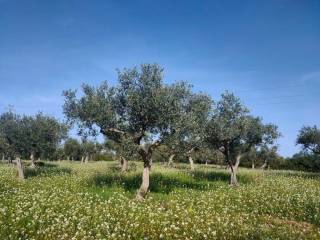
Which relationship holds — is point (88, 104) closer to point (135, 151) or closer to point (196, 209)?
point (135, 151)

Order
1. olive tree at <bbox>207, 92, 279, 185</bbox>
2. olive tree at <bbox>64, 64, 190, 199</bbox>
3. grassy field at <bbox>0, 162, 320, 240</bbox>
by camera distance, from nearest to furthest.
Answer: grassy field at <bbox>0, 162, 320, 240</bbox> → olive tree at <bbox>64, 64, 190, 199</bbox> → olive tree at <bbox>207, 92, 279, 185</bbox>

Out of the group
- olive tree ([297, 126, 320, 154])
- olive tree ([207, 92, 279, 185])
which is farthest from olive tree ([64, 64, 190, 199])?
olive tree ([297, 126, 320, 154])

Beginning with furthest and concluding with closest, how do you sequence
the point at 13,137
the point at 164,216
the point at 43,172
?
the point at 43,172 → the point at 13,137 → the point at 164,216

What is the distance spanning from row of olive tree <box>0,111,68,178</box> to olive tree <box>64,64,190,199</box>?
12.1 metres

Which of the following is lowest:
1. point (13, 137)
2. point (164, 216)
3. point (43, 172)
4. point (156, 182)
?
point (164, 216)

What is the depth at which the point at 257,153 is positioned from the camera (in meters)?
81.7

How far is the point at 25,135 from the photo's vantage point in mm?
38438

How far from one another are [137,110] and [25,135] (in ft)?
53.8

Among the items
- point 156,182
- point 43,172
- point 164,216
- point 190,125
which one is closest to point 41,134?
point 43,172

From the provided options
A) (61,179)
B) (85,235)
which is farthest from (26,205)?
(61,179)

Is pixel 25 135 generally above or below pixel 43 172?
above

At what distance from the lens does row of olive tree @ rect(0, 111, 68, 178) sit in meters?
38.0

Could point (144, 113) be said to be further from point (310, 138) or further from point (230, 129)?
point (310, 138)

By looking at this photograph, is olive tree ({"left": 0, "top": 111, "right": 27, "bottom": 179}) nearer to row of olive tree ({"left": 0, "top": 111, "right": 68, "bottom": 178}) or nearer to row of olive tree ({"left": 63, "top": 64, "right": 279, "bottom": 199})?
row of olive tree ({"left": 0, "top": 111, "right": 68, "bottom": 178})
